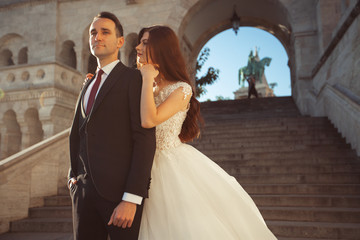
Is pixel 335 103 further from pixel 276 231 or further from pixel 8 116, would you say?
pixel 8 116

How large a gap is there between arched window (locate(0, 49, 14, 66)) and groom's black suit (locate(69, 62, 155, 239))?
50.5 ft

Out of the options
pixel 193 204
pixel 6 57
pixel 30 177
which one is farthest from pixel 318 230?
pixel 6 57

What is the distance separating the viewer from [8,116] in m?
10.2

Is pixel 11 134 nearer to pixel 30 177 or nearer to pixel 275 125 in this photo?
pixel 30 177

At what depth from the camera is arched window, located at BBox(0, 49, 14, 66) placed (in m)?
14.9

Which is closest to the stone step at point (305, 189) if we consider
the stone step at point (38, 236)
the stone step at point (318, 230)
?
the stone step at point (318, 230)

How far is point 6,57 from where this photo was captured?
15.1m

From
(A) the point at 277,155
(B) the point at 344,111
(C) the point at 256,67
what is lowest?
(A) the point at 277,155

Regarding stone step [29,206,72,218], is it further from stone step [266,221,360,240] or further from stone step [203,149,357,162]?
stone step [266,221,360,240]

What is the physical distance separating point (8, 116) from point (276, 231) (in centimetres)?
934

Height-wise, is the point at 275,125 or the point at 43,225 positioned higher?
the point at 275,125

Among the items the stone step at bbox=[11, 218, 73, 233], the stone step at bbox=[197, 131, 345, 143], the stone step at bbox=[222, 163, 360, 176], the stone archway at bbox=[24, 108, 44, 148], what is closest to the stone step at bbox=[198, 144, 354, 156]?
the stone step at bbox=[197, 131, 345, 143]

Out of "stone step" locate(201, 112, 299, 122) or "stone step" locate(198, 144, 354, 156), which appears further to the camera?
"stone step" locate(201, 112, 299, 122)

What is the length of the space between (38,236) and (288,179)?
3.62 meters
